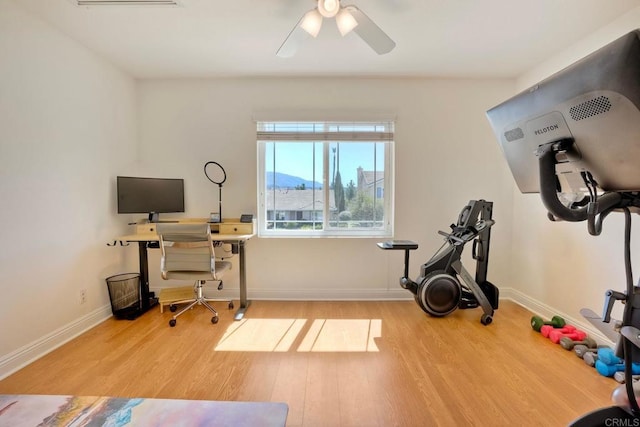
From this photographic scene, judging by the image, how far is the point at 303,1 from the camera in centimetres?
208

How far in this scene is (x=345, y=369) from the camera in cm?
208

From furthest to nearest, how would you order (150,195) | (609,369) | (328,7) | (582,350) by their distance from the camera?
(150,195) → (582,350) → (609,369) → (328,7)

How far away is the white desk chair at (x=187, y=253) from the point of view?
2.68 m

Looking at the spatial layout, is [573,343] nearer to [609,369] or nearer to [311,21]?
[609,369]

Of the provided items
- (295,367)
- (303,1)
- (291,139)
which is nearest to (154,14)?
(303,1)

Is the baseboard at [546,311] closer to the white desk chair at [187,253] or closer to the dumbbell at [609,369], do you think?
the dumbbell at [609,369]

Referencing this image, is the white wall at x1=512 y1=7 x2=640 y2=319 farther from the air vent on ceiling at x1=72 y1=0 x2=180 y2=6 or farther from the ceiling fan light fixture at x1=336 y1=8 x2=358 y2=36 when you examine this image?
the air vent on ceiling at x1=72 y1=0 x2=180 y2=6

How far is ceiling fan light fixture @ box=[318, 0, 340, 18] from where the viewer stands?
5.91ft

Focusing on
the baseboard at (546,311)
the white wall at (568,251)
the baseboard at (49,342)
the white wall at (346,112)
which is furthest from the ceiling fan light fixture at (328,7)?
the baseboard at (49,342)

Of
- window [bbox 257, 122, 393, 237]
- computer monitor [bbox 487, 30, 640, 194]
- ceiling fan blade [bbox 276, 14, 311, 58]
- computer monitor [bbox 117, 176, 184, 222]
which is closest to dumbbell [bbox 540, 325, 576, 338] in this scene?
window [bbox 257, 122, 393, 237]

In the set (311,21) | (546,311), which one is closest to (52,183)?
(311,21)

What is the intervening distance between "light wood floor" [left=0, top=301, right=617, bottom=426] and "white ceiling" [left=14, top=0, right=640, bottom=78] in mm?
2492

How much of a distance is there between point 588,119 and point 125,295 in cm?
355

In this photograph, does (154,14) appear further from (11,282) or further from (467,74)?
(467,74)
